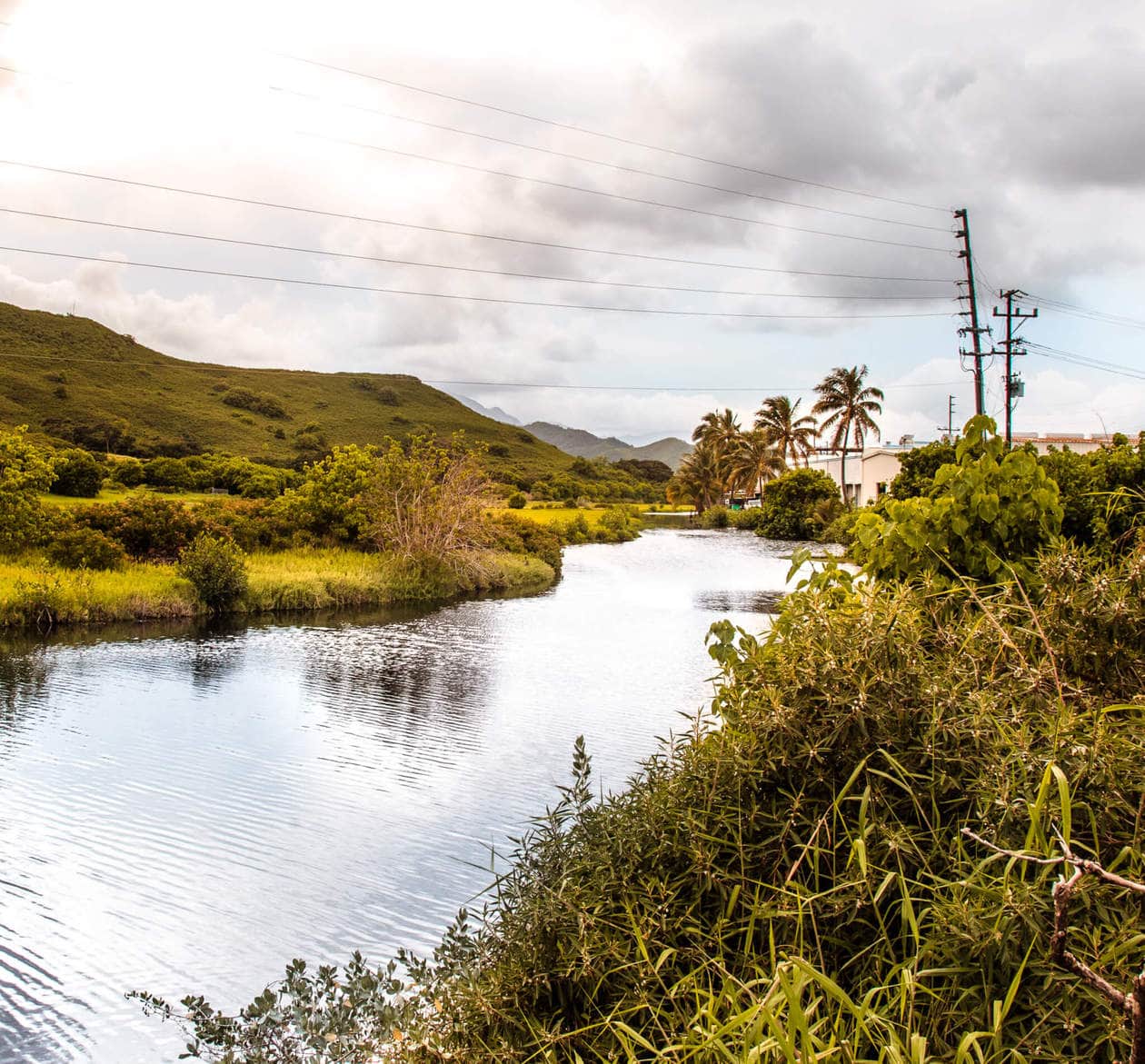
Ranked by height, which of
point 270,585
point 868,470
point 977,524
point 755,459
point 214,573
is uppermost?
point 755,459

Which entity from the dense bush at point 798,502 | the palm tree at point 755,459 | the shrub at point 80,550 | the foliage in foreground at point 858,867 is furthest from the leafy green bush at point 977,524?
the palm tree at point 755,459

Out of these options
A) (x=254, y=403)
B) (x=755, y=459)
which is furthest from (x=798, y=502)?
(x=254, y=403)

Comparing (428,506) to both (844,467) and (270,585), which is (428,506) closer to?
(270,585)

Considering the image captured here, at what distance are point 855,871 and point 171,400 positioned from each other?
49643 millimetres

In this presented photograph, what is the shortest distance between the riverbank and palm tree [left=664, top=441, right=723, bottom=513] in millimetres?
43482

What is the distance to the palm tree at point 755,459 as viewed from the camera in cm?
5894

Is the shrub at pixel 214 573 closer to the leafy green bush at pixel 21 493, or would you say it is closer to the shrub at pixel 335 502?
the leafy green bush at pixel 21 493

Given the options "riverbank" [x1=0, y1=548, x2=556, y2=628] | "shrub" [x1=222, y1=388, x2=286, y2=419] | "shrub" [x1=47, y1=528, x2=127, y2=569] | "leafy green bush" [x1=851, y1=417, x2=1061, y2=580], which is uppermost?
"shrub" [x1=222, y1=388, x2=286, y2=419]

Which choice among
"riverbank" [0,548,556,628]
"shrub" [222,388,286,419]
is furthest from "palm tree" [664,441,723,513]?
"riverbank" [0,548,556,628]

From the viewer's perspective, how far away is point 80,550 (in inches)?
695

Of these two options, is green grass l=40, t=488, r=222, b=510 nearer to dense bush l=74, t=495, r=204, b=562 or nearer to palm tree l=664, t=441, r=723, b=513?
dense bush l=74, t=495, r=204, b=562

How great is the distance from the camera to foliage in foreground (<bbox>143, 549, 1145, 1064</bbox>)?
4.76ft

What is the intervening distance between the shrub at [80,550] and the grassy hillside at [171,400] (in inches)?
693

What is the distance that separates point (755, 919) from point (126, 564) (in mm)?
19009
